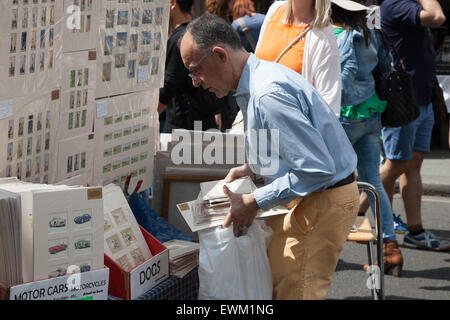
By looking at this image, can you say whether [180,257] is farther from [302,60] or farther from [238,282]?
[302,60]

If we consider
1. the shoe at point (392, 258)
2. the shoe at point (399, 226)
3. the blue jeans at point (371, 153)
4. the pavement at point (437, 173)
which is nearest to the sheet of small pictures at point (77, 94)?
the blue jeans at point (371, 153)

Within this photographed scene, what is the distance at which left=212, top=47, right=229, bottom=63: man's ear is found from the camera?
2459mm

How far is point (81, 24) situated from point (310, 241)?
124cm

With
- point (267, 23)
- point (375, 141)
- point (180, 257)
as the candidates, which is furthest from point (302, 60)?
point (180, 257)

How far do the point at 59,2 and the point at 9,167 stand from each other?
64cm

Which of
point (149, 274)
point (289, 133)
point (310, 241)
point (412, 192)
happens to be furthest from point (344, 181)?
point (412, 192)

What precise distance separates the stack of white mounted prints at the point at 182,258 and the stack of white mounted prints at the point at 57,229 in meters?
0.44

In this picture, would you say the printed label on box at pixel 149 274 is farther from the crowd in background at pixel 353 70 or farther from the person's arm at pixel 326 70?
the person's arm at pixel 326 70

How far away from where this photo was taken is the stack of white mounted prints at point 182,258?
9.06ft

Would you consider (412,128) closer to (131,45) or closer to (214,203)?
(131,45)

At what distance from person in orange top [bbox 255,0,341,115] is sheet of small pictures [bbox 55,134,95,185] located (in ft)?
4.25

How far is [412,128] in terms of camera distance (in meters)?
5.09

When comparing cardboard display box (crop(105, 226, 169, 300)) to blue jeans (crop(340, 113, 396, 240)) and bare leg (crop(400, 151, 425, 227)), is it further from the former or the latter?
bare leg (crop(400, 151, 425, 227))

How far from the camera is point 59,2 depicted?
2.64m
